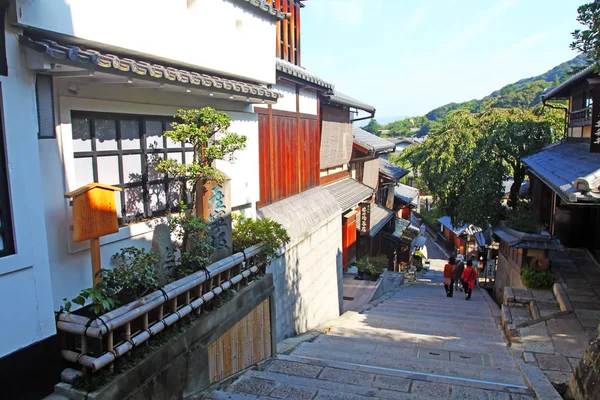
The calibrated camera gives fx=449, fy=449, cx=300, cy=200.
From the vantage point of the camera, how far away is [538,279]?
13133 millimetres

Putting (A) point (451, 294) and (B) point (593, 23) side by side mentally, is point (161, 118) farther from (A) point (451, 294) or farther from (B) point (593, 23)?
(A) point (451, 294)

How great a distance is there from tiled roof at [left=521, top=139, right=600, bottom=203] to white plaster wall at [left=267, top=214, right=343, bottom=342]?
631cm

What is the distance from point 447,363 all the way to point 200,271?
4.98 m

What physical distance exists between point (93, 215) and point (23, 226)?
0.87m

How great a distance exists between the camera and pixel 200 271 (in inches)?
240

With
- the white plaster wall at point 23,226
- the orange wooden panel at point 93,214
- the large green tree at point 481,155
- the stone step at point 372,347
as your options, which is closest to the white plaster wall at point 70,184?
the orange wooden panel at point 93,214

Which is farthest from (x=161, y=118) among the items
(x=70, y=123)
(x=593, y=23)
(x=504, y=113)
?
(x=504, y=113)

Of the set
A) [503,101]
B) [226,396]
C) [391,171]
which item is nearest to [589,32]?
[226,396]

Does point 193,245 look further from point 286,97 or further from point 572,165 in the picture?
point 572,165

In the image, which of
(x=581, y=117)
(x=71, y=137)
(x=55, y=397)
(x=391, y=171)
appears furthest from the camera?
(x=391, y=171)

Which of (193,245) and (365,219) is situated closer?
(193,245)

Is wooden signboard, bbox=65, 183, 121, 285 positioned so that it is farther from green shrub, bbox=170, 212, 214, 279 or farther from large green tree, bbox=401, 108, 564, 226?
large green tree, bbox=401, 108, 564, 226

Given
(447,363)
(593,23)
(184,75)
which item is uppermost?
(593,23)

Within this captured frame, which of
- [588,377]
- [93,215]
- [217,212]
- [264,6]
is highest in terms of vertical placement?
[264,6]
